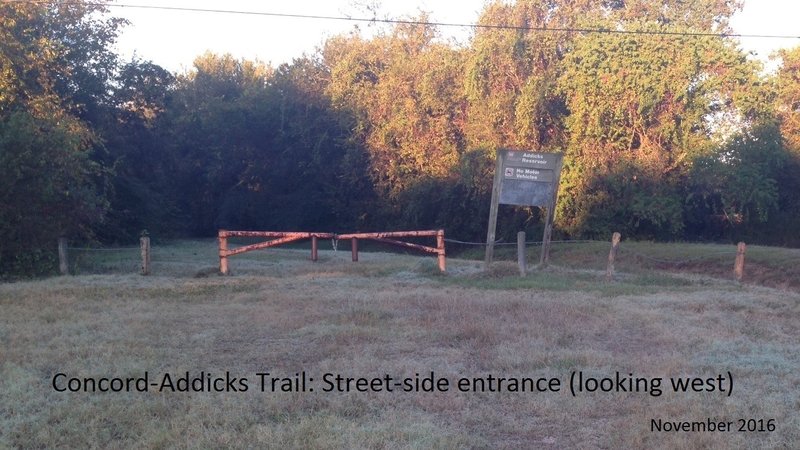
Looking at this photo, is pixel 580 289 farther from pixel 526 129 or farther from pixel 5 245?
pixel 526 129

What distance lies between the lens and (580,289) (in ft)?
56.2

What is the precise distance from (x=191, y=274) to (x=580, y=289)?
29.2 ft

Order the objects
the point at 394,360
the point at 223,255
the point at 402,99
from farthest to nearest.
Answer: the point at 402,99
the point at 223,255
the point at 394,360

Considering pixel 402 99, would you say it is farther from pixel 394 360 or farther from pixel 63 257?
pixel 394 360

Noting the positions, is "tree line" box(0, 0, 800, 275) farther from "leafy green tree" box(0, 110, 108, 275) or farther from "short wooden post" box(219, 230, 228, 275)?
"short wooden post" box(219, 230, 228, 275)

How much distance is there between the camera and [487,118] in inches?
1447

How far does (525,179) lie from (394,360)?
12.3 m

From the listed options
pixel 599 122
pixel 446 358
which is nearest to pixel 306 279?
pixel 446 358

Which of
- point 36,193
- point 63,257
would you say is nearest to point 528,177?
point 63,257

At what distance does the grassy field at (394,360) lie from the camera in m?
6.73

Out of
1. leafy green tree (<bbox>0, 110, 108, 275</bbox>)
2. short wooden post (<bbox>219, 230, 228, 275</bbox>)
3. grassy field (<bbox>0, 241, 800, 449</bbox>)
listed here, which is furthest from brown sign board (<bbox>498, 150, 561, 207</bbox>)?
leafy green tree (<bbox>0, 110, 108, 275</bbox>)

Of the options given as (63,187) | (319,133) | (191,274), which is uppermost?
(319,133)

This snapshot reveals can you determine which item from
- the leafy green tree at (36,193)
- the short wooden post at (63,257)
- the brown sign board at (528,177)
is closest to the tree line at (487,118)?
the leafy green tree at (36,193)

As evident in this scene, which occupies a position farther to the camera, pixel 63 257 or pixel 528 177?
pixel 528 177
